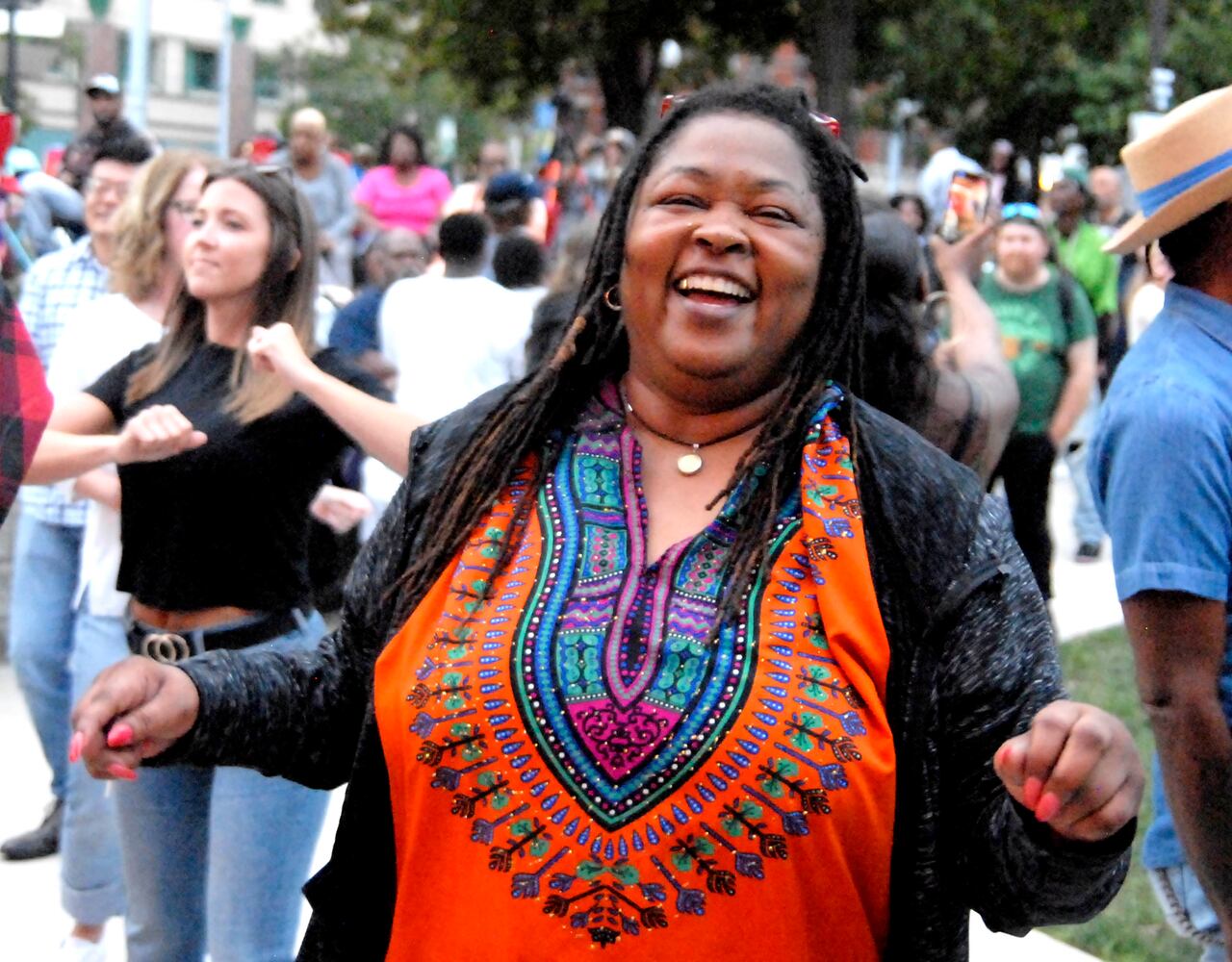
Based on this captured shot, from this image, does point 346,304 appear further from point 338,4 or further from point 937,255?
point 338,4

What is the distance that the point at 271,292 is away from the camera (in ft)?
13.5

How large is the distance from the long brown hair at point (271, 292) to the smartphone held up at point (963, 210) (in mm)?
1889

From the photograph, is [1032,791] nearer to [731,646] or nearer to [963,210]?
[731,646]

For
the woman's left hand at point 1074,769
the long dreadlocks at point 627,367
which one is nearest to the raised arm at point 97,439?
the long dreadlocks at point 627,367

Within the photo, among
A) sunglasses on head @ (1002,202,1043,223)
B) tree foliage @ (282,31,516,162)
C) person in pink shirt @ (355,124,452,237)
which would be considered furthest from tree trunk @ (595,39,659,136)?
tree foliage @ (282,31,516,162)

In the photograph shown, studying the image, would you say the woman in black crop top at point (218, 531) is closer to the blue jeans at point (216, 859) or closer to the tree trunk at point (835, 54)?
the blue jeans at point (216, 859)

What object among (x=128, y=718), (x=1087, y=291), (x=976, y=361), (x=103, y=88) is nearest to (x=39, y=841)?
(x=976, y=361)

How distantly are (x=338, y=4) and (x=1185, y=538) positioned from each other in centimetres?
3071

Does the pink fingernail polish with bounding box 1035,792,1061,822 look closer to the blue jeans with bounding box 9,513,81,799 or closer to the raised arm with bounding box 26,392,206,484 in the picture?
the raised arm with bounding box 26,392,206,484

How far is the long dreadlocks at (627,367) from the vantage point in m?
2.27

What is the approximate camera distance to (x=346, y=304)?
7.68 metres

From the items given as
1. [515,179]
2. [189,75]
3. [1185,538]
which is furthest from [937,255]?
[189,75]

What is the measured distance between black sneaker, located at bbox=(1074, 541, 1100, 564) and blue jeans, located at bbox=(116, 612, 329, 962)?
800 centimetres

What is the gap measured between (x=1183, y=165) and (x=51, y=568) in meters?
3.64
